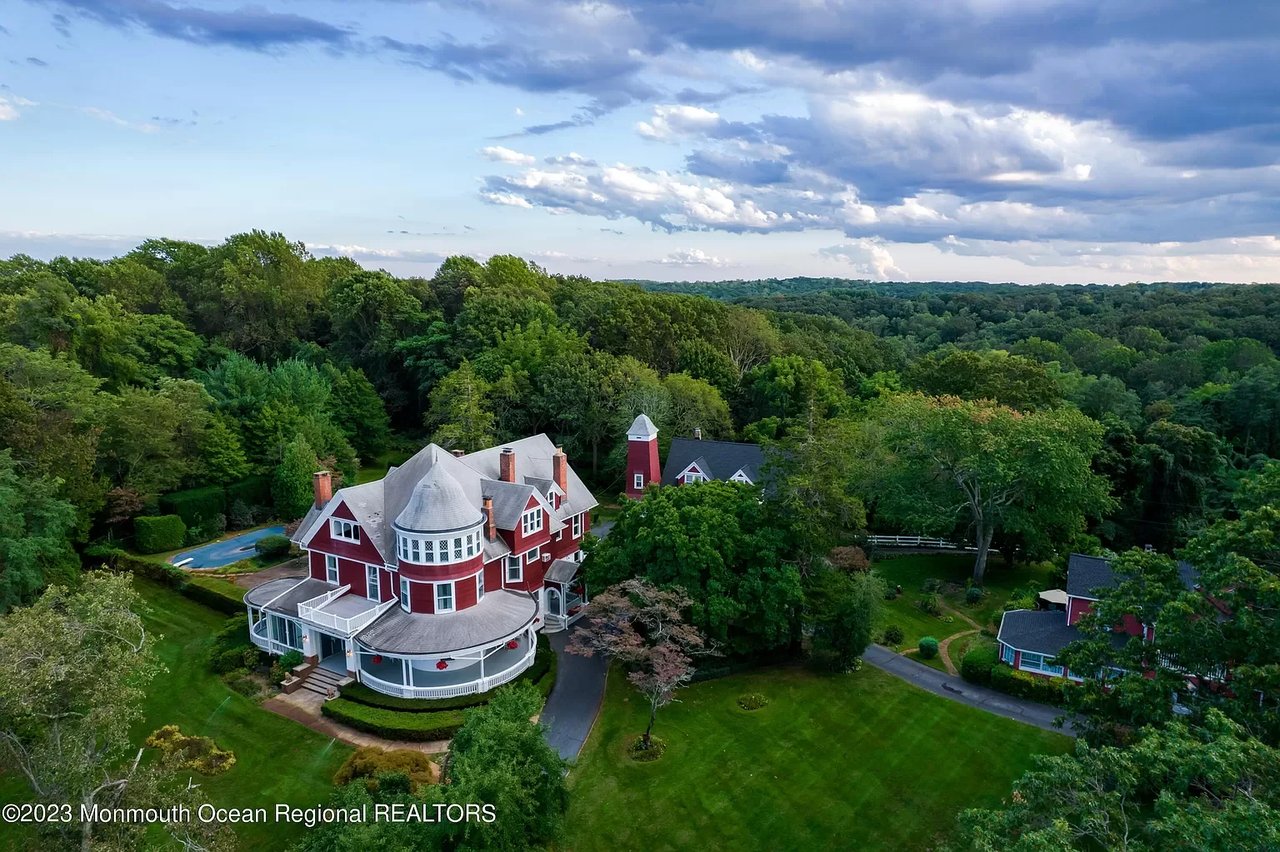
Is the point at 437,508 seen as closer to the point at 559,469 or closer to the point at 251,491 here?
the point at 559,469

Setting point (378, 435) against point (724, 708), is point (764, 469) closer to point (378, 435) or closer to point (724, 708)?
point (724, 708)

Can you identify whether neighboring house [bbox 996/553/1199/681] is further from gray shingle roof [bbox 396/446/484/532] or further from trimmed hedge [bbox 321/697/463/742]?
gray shingle roof [bbox 396/446/484/532]

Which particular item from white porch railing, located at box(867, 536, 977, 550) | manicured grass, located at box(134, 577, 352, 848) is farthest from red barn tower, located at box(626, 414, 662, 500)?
manicured grass, located at box(134, 577, 352, 848)

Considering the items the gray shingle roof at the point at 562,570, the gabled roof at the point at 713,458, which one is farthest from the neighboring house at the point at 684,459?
the gray shingle roof at the point at 562,570

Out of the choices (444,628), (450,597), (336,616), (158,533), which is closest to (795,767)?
(444,628)

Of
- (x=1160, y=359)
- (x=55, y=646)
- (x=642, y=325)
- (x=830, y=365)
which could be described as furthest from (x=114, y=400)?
(x=1160, y=359)
